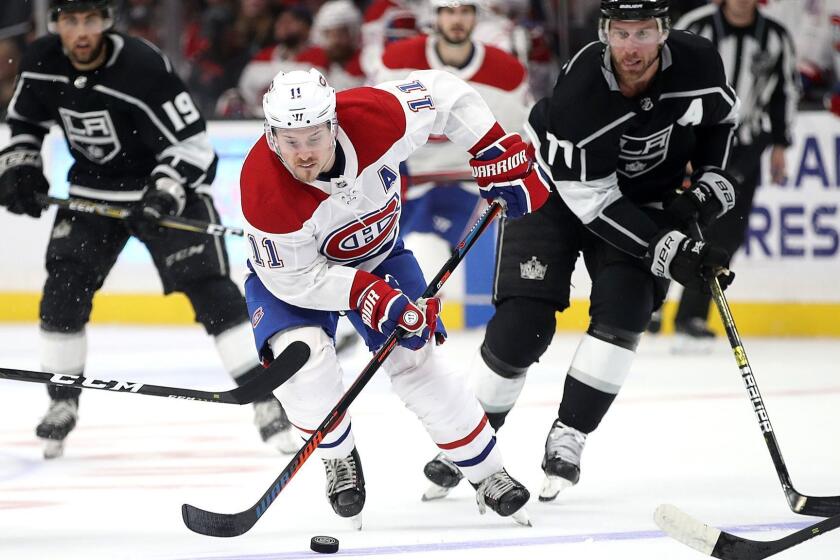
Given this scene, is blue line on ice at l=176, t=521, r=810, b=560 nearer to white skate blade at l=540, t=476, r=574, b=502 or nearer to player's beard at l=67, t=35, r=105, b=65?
white skate blade at l=540, t=476, r=574, b=502

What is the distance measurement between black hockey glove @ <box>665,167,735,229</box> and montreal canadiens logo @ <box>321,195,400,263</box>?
0.66 meters

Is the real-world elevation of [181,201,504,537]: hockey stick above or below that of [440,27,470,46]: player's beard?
below

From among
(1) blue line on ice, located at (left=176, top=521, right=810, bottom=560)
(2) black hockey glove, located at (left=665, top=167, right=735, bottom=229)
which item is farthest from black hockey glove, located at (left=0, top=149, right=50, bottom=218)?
(2) black hockey glove, located at (left=665, top=167, right=735, bottom=229)

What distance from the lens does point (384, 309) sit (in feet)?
9.18

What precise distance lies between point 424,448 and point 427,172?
1564mm

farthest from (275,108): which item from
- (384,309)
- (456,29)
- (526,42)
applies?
(526,42)

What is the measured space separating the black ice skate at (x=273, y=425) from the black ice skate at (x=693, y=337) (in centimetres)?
221

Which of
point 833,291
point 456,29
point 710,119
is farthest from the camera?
point 833,291

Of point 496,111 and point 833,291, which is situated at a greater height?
point 496,111

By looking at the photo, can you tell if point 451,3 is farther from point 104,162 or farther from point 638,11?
point 638,11

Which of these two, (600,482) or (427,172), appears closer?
(600,482)

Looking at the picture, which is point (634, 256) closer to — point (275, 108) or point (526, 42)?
point (275, 108)

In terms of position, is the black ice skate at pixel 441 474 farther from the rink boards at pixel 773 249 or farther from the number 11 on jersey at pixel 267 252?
the rink boards at pixel 773 249

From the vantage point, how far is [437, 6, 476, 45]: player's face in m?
5.04
